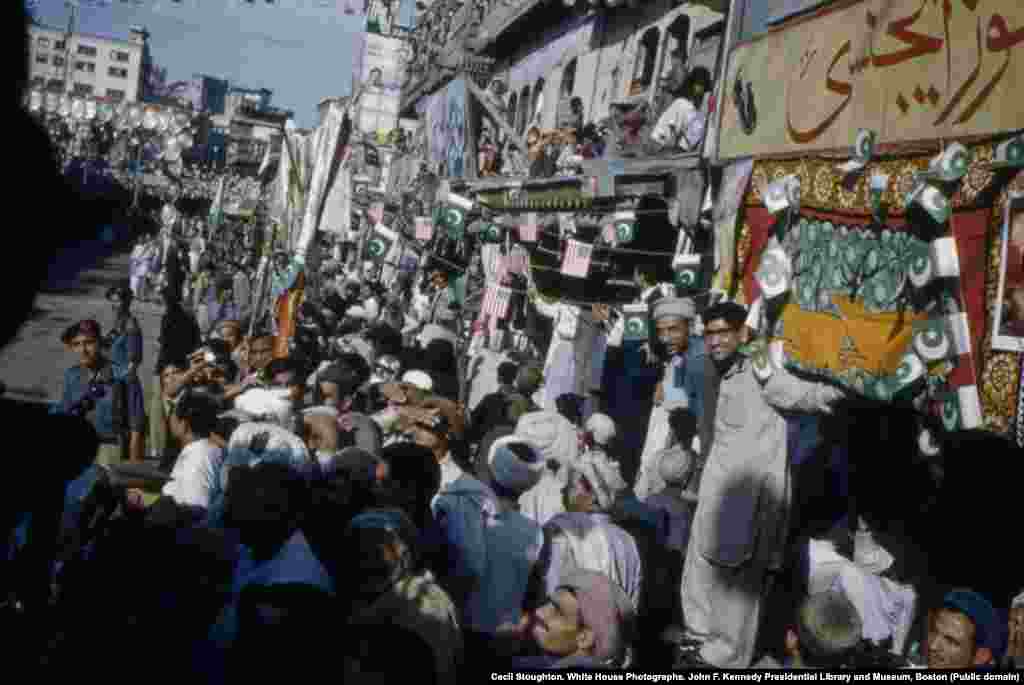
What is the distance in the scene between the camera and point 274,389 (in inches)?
266

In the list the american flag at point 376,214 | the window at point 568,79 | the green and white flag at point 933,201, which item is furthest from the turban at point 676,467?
the american flag at point 376,214

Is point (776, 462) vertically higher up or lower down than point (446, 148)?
lower down

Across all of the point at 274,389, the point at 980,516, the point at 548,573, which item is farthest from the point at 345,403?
the point at 980,516

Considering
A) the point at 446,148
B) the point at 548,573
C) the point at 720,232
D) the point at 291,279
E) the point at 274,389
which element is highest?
the point at 446,148

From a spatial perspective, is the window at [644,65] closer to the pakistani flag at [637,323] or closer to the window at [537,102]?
the window at [537,102]

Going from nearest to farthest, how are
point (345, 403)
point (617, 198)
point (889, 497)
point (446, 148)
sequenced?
point (889, 497), point (345, 403), point (617, 198), point (446, 148)

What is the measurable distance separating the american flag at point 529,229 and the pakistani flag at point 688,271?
3293mm

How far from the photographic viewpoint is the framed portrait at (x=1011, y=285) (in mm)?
4816

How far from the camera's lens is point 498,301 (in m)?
12.5

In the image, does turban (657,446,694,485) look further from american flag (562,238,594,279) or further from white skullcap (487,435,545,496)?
american flag (562,238,594,279)

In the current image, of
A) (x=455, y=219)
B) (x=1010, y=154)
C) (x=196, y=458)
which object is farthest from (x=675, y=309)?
(x=455, y=219)

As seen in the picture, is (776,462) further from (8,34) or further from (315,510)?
(8,34)

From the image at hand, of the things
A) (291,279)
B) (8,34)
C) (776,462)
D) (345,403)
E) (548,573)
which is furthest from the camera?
(291,279)

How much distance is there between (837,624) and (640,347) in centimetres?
587
